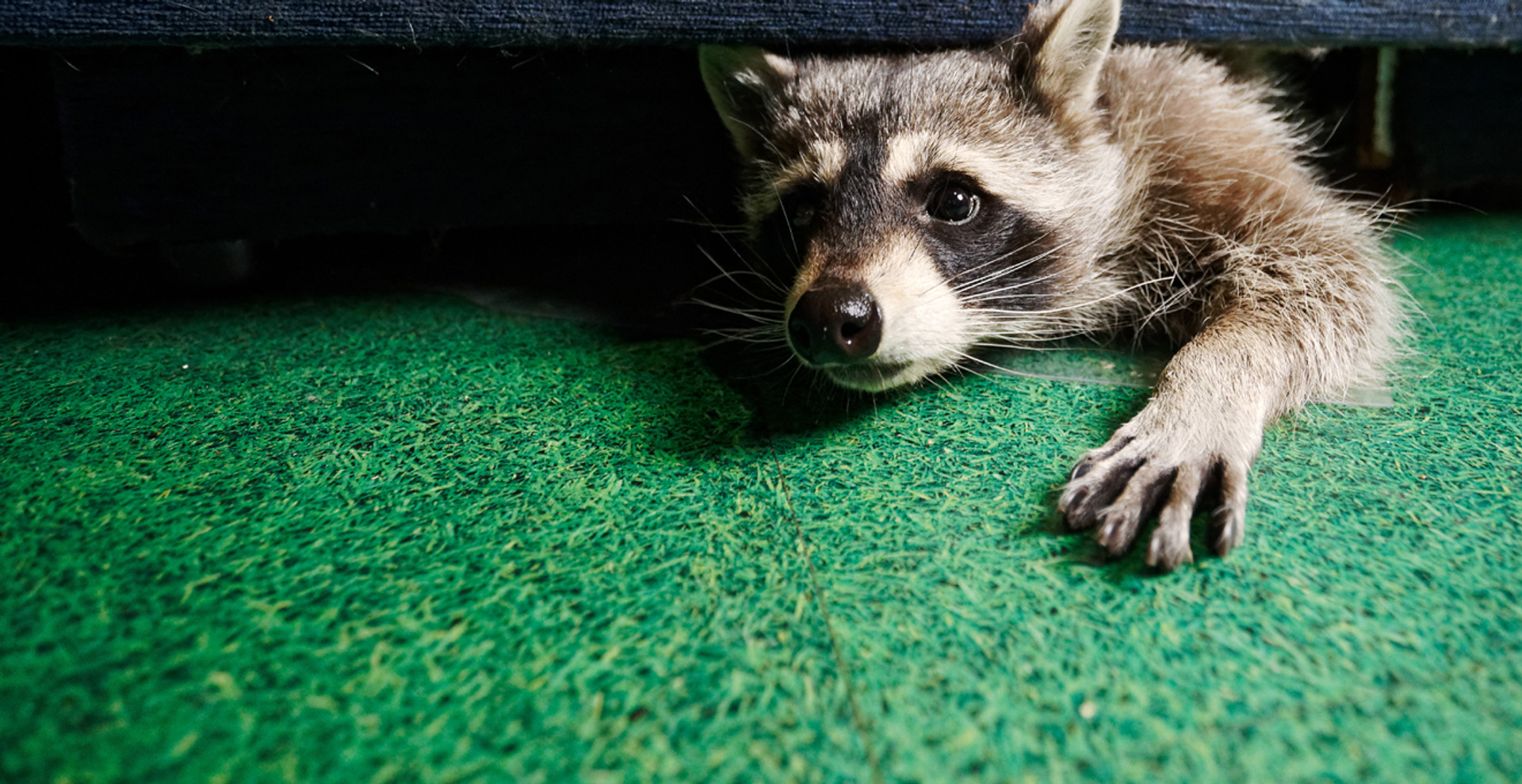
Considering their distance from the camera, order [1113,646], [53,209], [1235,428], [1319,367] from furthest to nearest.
Answer: [53,209] < [1319,367] < [1235,428] < [1113,646]

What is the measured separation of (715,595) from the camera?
45.3 inches

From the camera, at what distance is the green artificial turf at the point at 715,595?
2.93 ft

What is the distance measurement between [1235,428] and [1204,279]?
0.78 m

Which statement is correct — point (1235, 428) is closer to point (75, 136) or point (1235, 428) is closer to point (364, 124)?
point (364, 124)

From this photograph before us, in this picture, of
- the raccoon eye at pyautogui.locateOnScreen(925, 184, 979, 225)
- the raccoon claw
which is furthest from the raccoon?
the raccoon claw

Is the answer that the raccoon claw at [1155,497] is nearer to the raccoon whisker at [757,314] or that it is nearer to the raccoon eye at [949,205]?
the raccoon eye at [949,205]

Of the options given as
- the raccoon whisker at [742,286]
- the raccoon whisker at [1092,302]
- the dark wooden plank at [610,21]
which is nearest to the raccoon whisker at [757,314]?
the raccoon whisker at [742,286]

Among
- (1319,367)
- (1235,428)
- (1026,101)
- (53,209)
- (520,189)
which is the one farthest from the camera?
(53,209)

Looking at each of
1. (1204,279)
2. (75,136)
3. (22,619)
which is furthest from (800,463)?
(75,136)

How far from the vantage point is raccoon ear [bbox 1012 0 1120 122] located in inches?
76.0

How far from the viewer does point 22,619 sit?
1.06 m

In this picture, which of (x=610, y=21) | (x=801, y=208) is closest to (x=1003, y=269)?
(x=801, y=208)

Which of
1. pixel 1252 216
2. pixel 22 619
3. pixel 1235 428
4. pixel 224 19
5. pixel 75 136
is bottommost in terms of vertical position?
pixel 22 619

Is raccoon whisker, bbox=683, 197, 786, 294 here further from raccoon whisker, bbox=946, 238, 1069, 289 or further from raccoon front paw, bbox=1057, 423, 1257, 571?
raccoon front paw, bbox=1057, 423, 1257, 571
